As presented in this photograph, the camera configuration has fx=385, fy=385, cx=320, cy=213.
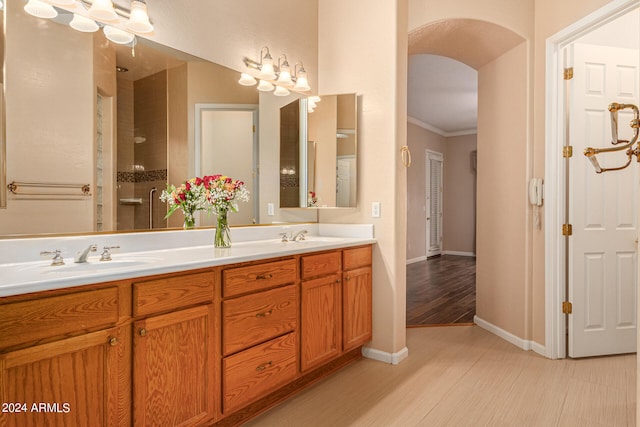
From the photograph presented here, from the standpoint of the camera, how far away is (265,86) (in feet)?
9.28

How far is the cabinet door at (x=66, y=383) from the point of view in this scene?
45.8 inches

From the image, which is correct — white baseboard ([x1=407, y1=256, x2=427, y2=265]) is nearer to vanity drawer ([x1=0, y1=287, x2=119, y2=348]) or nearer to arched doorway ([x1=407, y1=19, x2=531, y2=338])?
arched doorway ([x1=407, y1=19, x2=531, y2=338])

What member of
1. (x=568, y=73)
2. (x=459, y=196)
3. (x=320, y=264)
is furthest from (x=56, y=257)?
(x=459, y=196)

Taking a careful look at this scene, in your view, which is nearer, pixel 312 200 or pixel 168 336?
pixel 168 336

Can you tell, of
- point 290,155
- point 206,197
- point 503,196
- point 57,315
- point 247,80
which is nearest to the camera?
point 57,315

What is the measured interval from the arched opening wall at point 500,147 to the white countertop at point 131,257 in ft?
4.30

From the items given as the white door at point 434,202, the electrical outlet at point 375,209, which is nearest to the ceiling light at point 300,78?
the electrical outlet at point 375,209

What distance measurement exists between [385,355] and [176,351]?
1687mm

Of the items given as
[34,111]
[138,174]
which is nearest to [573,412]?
[138,174]

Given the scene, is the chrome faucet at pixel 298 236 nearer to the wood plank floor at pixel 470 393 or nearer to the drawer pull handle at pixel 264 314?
the drawer pull handle at pixel 264 314

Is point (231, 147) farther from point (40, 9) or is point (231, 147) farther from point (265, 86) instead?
point (40, 9)

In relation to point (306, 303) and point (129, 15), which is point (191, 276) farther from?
point (129, 15)

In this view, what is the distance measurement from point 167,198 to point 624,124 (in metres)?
3.25

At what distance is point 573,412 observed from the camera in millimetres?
2096
